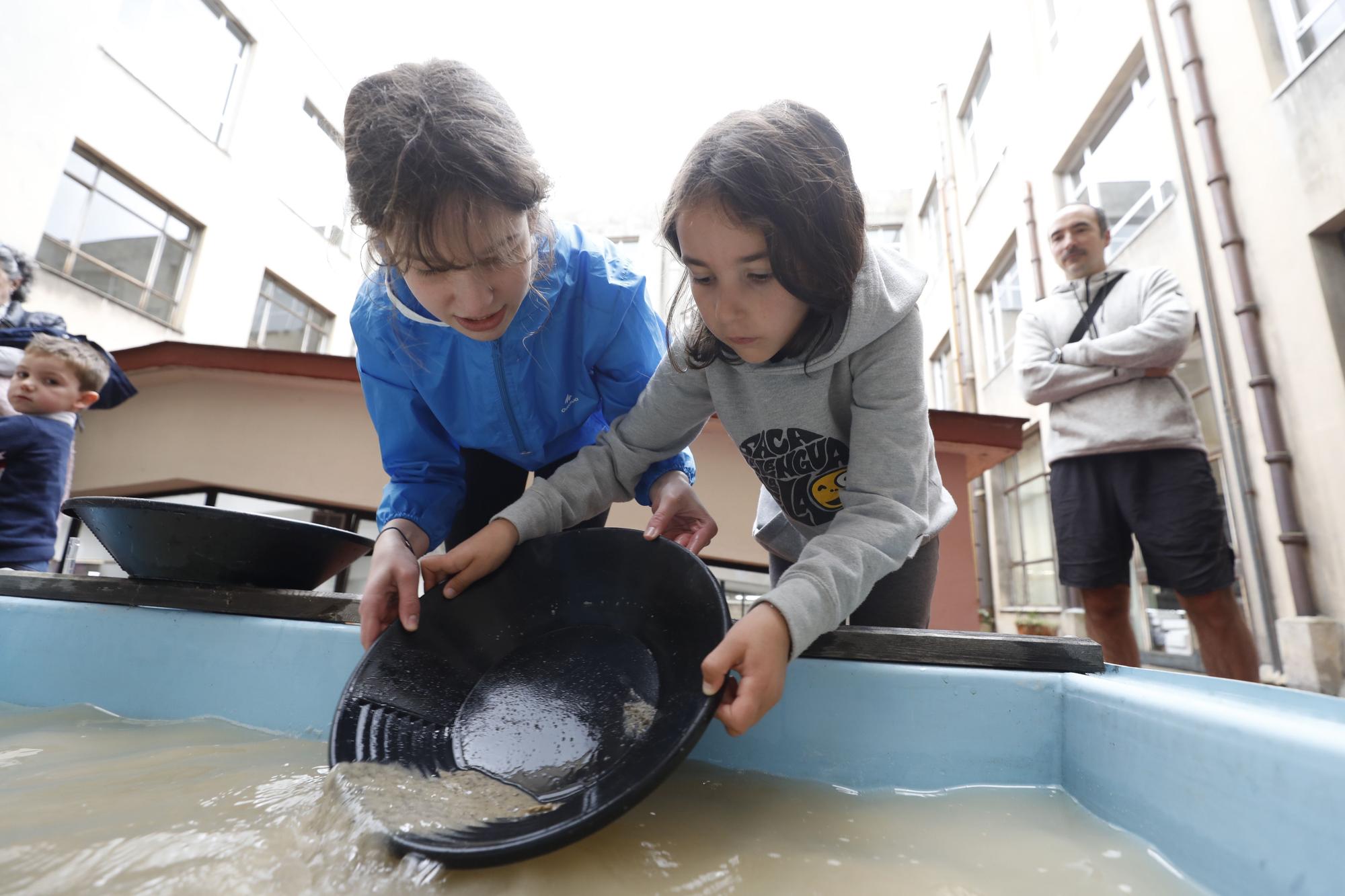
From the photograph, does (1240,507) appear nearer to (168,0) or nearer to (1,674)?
(1,674)

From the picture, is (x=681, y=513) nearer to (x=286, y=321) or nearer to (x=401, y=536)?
(x=401, y=536)

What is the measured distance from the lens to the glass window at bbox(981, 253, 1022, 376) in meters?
6.73

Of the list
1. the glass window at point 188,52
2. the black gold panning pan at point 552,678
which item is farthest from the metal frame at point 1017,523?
the glass window at point 188,52

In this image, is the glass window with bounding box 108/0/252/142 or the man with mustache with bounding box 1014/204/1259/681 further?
the glass window with bounding box 108/0/252/142

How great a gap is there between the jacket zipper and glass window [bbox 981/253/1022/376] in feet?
20.8

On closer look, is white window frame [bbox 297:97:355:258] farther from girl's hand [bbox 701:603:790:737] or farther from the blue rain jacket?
girl's hand [bbox 701:603:790:737]

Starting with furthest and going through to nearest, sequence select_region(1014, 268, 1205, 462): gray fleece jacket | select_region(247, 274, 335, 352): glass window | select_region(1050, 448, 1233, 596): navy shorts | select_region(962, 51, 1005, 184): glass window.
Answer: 1. select_region(247, 274, 335, 352): glass window
2. select_region(962, 51, 1005, 184): glass window
3. select_region(1014, 268, 1205, 462): gray fleece jacket
4. select_region(1050, 448, 1233, 596): navy shorts

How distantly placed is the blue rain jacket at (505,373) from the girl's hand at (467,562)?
231 mm

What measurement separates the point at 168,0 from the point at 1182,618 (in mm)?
10089

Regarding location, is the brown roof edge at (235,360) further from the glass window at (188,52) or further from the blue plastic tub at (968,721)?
the glass window at (188,52)

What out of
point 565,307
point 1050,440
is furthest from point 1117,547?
point 565,307

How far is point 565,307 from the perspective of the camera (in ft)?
4.03

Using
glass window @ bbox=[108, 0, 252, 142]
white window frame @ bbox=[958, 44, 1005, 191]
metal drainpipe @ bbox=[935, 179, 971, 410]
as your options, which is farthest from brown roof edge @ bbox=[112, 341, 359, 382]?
white window frame @ bbox=[958, 44, 1005, 191]

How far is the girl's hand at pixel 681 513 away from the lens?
1134 mm
